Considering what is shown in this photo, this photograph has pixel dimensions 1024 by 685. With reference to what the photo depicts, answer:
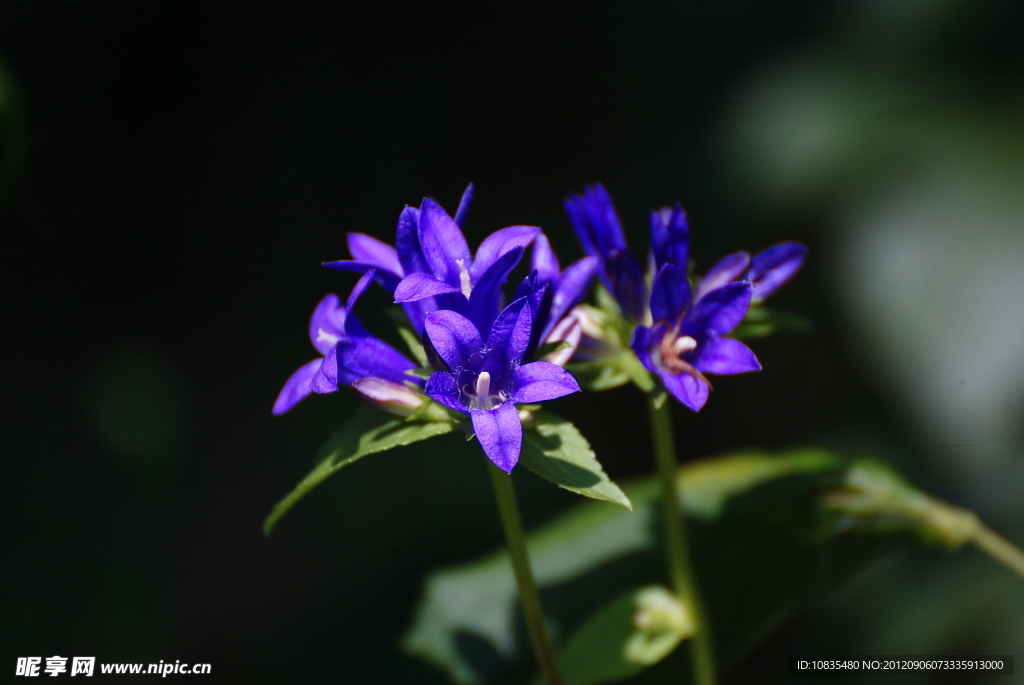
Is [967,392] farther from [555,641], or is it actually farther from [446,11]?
[446,11]

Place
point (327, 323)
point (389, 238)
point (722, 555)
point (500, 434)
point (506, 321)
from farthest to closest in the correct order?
point (389, 238) < point (722, 555) < point (327, 323) < point (506, 321) < point (500, 434)

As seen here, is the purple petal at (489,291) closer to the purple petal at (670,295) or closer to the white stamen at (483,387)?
the white stamen at (483,387)

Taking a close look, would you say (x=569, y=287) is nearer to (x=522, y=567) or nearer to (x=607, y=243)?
(x=607, y=243)

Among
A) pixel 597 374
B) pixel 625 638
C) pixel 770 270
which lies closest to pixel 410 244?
pixel 597 374

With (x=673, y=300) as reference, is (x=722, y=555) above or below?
below

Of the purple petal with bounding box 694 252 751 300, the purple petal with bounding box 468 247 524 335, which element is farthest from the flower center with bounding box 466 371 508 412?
the purple petal with bounding box 694 252 751 300

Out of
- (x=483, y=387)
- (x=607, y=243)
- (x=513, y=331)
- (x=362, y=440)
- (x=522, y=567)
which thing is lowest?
(x=522, y=567)

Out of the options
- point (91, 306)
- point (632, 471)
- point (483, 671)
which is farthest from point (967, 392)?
point (91, 306)

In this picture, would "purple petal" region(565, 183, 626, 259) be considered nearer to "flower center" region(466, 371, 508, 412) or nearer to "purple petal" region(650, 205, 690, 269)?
"purple petal" region(650, 205, 690, 269)

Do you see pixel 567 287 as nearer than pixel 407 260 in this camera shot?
No
